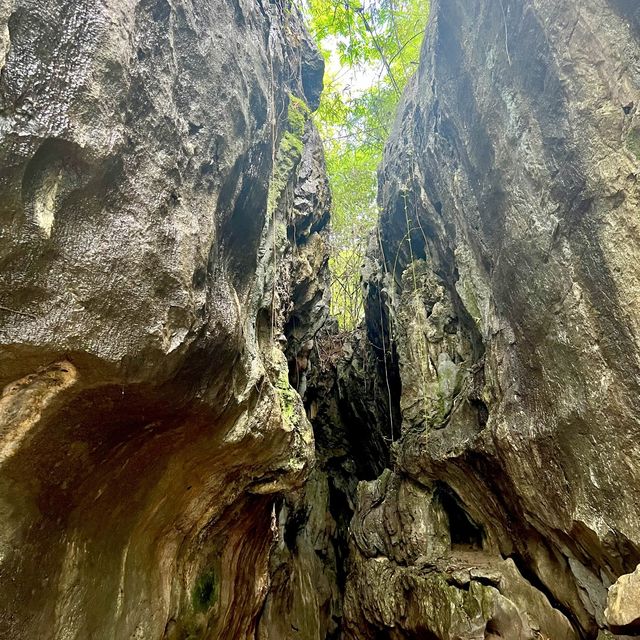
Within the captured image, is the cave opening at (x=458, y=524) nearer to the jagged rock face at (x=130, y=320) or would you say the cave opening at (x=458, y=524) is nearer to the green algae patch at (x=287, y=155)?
the jagged rock face at (x=130, y=320)

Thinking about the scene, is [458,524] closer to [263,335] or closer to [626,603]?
[626,603]

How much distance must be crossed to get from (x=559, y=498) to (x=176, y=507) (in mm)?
→ 3752

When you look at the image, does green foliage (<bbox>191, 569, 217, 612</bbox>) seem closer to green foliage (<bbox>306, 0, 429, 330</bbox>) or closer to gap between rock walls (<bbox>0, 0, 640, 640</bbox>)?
gap between rock walls (<bbox>0, 0, 640, 640</bbox>)

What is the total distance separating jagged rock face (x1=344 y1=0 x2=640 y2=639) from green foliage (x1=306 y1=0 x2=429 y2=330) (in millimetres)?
1955

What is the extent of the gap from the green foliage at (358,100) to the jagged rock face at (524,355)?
1.95m

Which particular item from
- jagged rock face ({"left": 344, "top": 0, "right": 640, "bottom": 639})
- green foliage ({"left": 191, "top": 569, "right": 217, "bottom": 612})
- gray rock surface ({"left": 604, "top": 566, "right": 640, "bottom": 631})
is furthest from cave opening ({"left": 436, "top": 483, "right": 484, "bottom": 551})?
green foliage ({"left": 191, "top": 569, "right": 217, "bottom": 612})

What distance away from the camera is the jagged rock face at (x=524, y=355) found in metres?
3.65

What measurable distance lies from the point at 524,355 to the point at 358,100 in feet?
33.2

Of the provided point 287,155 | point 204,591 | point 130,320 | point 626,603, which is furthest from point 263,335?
point 626,603

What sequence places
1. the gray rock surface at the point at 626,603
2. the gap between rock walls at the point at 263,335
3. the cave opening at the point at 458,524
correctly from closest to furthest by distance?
the gap between rock walls at the point at 263,335 → the gray rock surface at the point at 626,603 → the cave opening at the point at 458,524

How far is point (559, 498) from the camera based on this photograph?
4.22 m

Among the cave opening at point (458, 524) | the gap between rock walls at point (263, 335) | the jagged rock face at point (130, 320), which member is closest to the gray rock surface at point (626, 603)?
the gap between rock walls at point (263, 335)

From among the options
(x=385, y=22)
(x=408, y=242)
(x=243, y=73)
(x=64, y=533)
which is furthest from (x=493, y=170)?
(x=385, y=22)

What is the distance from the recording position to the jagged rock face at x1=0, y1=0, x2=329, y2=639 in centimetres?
229
